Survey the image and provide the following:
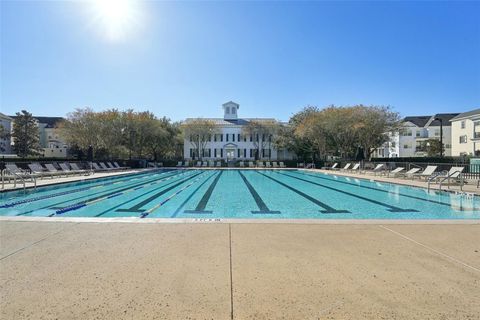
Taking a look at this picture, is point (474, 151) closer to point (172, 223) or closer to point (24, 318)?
point (172, 223)

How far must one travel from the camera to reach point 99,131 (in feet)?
102

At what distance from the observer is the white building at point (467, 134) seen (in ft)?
120

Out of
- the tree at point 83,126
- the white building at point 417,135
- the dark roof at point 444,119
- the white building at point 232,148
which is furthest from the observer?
the dark roof at point 444,119

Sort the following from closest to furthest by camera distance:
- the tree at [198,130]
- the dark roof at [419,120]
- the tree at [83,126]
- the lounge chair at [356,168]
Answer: the lounge chair at [356,168] < the tree at [83,126] < the tree at [198,130] < the dark roof at [419,120]

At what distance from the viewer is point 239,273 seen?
3240 millimetres

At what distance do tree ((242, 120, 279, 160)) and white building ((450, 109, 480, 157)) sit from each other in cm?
2500

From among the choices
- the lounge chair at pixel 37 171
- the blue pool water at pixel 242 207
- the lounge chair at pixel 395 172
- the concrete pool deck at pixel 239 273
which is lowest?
the blue pool water at pixel 242 207

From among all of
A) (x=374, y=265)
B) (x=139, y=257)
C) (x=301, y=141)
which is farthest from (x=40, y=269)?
(x=301, y=141)

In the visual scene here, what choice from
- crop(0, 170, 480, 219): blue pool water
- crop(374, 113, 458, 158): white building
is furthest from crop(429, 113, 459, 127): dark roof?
crop(0, 170, 480, 219): blue pool water

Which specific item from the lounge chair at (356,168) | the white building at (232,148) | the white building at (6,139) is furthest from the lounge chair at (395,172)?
the white building at (6,139)

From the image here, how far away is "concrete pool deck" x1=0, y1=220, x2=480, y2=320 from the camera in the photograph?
2.48 metres

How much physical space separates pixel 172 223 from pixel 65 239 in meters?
1.79

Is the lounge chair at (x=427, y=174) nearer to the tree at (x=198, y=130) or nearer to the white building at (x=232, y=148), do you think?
the tree at (x=198, y=130)

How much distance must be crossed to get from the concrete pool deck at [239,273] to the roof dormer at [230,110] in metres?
48.1
